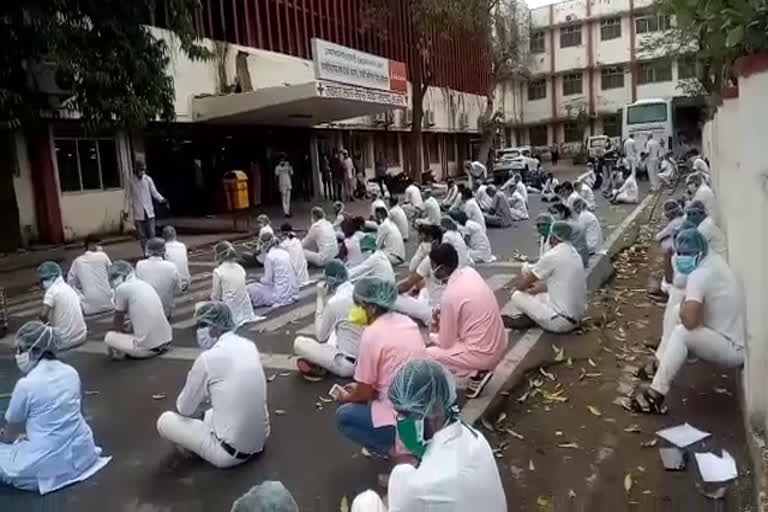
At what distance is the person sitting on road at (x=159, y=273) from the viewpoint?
28.5 ft

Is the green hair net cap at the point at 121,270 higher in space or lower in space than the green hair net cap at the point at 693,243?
lower

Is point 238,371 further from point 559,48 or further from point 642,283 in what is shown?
point 559,48

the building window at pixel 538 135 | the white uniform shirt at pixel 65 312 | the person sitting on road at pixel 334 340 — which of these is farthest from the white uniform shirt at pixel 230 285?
the building window at pixel 538 135

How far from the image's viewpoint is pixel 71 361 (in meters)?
7.58

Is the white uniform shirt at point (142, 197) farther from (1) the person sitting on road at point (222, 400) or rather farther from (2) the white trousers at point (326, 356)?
(1) the person sitting on road at point (222, 400)

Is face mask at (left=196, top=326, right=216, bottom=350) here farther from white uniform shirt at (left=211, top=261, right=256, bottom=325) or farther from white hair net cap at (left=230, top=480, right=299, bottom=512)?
white uniform shirt at (left=211, top=261, right=256, bottom=325)

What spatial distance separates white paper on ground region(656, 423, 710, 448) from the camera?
4.79 metres

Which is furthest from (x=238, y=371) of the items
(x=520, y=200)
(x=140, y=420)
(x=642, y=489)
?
(x=520, y=200)

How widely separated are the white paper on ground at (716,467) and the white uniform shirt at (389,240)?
7.15m

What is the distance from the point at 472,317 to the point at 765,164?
232cm

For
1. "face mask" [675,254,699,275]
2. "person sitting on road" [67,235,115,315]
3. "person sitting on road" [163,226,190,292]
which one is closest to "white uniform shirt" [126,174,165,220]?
"person sitting on road" [163,226,190,292]

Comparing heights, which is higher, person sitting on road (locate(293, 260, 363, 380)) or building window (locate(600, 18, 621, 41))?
building window (locate(600, 18, 621, 41))

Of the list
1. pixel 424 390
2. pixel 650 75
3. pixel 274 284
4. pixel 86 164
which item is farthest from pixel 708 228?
pixel 650 75

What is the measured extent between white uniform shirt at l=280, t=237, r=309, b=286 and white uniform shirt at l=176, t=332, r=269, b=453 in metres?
5.65
